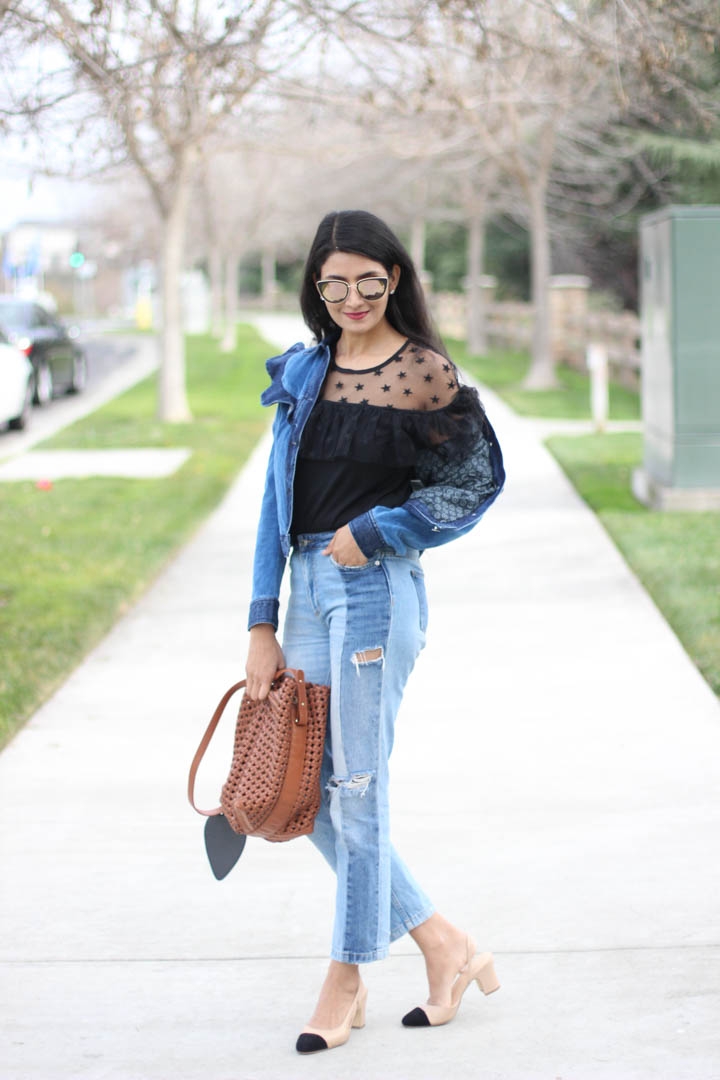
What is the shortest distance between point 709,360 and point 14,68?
541 centimetres

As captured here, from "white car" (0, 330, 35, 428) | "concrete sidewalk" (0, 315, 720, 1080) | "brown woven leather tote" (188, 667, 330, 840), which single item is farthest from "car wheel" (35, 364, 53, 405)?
"brown woven leather tote" (188, 667, 330, 840)

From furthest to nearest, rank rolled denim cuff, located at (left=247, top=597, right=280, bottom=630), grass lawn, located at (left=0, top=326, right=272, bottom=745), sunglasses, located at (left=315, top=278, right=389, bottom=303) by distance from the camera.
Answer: grass lawn, located at (left=0, top=326, right=272, bottom=745)
rolled denim cuff, located at (left=247, top=597, right=280, bottom=630)
sunglasses, located at (left=315, top=278, right=389, bottom=303)

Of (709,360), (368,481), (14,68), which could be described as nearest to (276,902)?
(368,481)

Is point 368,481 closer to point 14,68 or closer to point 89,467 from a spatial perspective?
point 14,68

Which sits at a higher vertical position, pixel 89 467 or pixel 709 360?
pixel 709 360

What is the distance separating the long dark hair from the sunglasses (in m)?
0.05

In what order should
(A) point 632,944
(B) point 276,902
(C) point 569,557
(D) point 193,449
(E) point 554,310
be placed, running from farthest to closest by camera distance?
(E) point 554,310 < (D) point 193,449 < (C) point 569,557 < (B) point 276,902 < (A) point 632,944

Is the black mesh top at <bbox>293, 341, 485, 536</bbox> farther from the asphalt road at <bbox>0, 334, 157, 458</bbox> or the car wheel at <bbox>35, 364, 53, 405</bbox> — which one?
the car wheel at <bbox>35, 364, 53, 405</bbox>

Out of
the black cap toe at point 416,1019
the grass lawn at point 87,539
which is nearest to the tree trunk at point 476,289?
the grass lawn at point 87,539

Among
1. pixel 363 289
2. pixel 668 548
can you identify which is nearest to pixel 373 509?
pixel 363 289

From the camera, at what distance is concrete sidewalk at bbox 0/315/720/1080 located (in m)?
3.31

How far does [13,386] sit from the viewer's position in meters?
18.0

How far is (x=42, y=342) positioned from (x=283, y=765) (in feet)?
64.4

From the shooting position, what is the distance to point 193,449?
15586 mm
